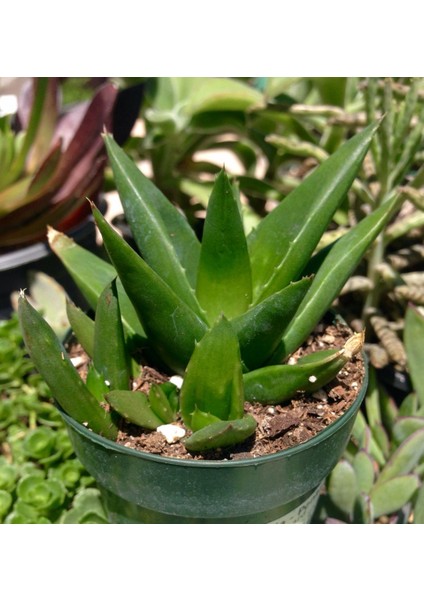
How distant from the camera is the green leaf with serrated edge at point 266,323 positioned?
0.68m

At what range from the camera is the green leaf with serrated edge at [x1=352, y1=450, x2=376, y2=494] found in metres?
1.03

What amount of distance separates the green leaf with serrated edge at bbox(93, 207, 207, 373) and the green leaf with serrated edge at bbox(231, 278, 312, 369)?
51 mm

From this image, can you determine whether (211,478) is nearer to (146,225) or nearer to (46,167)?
(146,225)

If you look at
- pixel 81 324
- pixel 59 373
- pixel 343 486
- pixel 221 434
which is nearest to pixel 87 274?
pixel 81 324

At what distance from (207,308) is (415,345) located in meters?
0.41

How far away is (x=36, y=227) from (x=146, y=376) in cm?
65

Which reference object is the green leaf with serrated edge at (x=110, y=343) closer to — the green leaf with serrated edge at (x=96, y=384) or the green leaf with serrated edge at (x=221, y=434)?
the green leaf with serrated edge at (x=96, y=384)

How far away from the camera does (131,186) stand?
2.63ft

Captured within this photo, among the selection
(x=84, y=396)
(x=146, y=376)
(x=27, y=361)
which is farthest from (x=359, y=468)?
(x=27, y=361)

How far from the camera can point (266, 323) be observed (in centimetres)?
72

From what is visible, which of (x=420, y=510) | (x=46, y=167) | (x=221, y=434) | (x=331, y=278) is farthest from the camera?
(x=46, y=167)

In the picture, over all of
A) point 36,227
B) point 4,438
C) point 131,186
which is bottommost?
point 4,438

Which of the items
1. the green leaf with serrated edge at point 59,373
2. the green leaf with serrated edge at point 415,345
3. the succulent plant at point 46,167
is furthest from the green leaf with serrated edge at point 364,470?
the succulent plant at point 46,167

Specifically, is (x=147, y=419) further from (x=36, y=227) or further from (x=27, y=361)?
(x=36, y=227)
